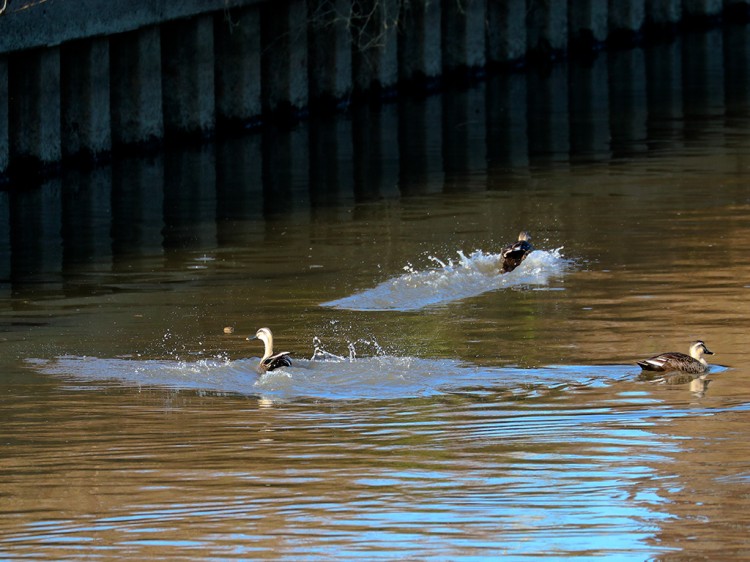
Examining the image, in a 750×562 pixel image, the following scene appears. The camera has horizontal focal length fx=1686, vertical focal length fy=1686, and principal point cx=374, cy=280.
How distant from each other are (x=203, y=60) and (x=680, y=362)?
1706 centimetres

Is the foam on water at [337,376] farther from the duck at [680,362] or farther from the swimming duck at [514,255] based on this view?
the swimming duck at [514,255]

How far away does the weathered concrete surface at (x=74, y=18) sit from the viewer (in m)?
22.8

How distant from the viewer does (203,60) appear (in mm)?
27844

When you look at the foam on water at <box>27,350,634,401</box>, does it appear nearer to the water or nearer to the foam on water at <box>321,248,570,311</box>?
the water

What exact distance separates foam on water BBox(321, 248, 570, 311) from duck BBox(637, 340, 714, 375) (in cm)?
367

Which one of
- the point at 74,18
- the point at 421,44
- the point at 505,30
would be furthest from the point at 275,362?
the point at 505,30

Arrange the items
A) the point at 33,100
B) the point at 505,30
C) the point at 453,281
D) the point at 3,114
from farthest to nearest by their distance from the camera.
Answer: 1. the point at 505,30
2. the point at 33,100
3. the point at 3,114
4. the point at 453,281

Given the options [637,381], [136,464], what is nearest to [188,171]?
[637,381]

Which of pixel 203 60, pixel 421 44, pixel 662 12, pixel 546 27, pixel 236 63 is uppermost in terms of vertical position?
pixel 662 12

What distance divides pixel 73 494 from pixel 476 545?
2465 millimetres

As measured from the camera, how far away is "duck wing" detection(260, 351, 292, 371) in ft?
40.6

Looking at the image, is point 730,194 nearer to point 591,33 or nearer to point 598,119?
point 598,119

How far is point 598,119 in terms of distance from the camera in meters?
30.3

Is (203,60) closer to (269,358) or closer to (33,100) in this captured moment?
(33,100)
